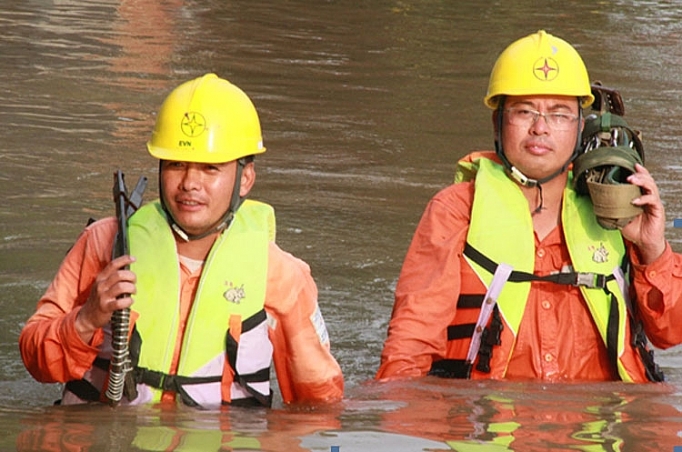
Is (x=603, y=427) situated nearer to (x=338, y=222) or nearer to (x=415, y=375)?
(x=415, y=375)

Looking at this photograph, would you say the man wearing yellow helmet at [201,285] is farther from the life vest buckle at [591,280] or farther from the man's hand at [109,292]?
the life vest buckle at [591,280]

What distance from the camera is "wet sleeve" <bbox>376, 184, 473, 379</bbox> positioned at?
6.54 meters

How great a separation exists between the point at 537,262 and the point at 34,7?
14.5m

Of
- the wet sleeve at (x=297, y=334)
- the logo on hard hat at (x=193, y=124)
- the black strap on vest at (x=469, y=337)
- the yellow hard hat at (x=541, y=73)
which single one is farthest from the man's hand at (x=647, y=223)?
the logo on hard hat at (x=193, y=124)

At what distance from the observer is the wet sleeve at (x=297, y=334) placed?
18.6 feet

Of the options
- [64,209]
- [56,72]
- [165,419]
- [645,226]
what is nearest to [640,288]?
[645,226]

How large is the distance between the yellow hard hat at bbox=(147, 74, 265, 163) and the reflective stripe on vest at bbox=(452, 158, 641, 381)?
4.54 ft

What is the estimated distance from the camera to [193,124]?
18.4ft

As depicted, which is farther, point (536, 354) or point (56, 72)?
point (56, 72)

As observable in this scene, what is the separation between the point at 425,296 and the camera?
654cm

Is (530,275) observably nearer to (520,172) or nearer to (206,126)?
(520,172)

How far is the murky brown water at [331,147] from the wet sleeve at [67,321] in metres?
0.21

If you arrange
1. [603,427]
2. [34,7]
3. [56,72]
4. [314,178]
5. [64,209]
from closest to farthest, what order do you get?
[603,427], [64,209], [314,178], [56,72], [34,7]

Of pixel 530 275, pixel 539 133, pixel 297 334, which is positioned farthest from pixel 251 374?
pixel 539 133
